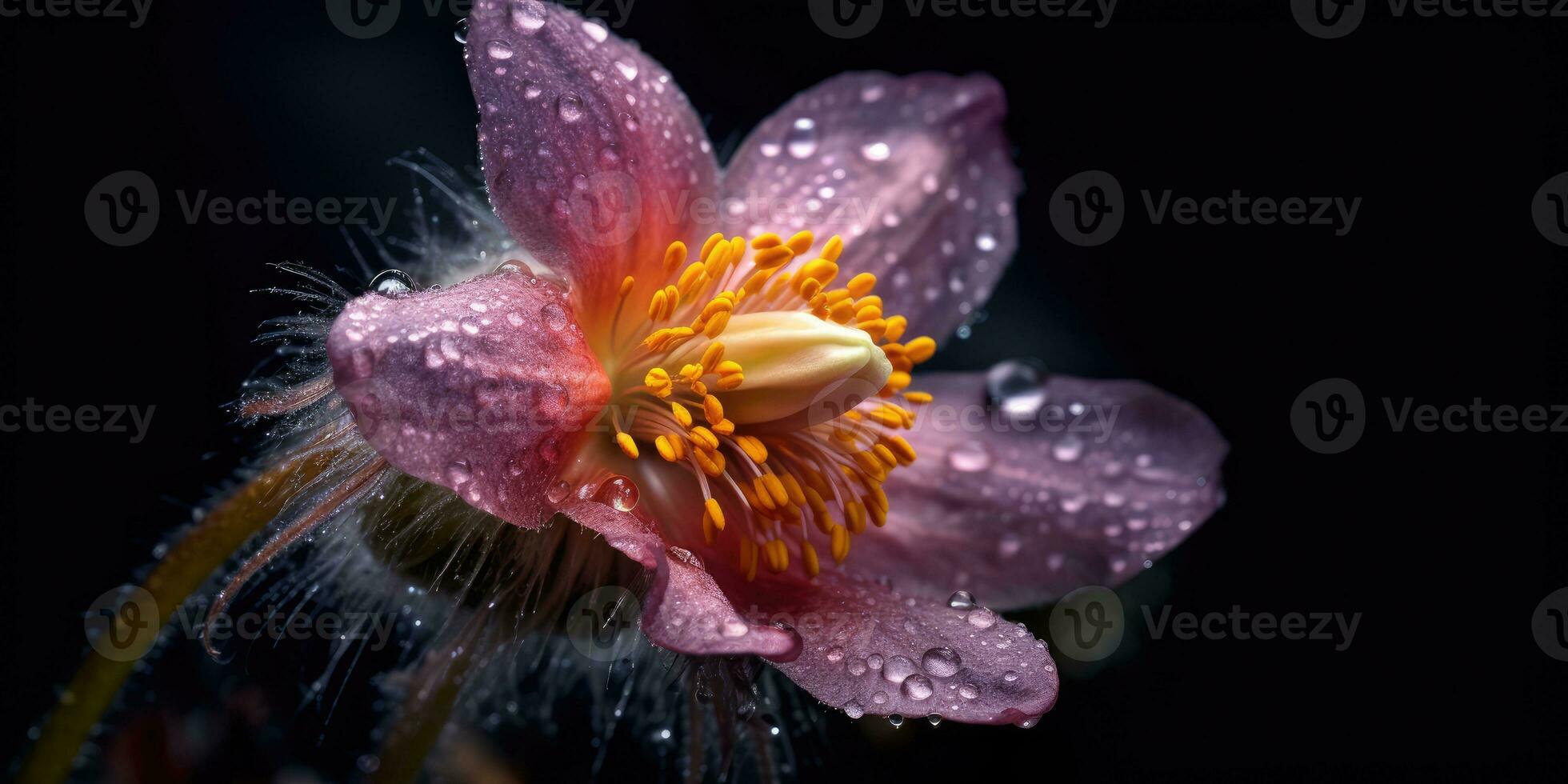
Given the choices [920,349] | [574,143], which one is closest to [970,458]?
[920,349]

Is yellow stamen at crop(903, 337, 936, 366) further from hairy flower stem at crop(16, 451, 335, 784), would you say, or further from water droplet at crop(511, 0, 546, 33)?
hairy flower stem at crop(16, 451, 335, 784)

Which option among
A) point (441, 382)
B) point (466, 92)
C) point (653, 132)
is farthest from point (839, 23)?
point (441, 382)

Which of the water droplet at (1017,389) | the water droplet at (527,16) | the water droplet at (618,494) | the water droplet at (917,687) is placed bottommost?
the water droplet at (917,687)

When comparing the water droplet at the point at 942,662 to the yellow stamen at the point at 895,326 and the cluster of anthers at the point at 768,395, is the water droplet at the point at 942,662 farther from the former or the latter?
the yellow stamen at the point at 895,326

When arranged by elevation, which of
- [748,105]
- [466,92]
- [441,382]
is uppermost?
[748,105]

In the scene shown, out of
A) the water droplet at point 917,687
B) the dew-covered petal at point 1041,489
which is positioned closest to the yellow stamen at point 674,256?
the dew-covered petal at point 1041,489

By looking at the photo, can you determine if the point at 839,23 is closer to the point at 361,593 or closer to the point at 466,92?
the point at 466,92

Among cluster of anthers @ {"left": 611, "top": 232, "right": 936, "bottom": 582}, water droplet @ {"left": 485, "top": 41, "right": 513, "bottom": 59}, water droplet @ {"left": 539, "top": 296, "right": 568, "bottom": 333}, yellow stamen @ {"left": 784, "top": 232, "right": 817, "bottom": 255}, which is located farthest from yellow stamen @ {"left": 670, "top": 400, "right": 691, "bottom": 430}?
water droplet @ {"left": 485, "top": 41, "right": 513, "bottom": 59}
